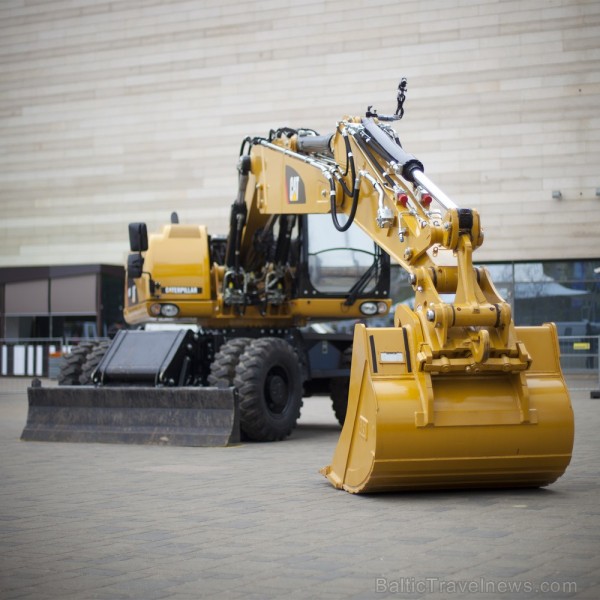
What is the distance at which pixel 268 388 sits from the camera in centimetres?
1408

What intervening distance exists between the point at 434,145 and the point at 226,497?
24.7 m

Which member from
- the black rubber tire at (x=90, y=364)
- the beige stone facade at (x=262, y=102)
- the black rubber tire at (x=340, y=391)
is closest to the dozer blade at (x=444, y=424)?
the black rubber tire at (x=340, y=391)

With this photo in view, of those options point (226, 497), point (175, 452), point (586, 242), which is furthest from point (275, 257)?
point (586, 242)

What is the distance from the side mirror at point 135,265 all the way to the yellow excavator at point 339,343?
2 cm

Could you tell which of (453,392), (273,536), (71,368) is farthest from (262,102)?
(273,536)

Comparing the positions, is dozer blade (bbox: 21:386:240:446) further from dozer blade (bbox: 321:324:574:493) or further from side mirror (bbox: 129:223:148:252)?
dozer blade (bbox: 321:324:574:493)

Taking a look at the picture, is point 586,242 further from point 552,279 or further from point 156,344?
Result: point 156,344

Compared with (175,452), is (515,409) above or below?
above

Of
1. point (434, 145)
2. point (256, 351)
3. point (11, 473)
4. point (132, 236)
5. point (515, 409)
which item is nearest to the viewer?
point (515, 409)

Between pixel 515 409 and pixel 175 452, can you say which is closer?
pixel 515 409

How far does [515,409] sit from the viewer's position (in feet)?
28.8

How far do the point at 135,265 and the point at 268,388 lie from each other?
2808mm

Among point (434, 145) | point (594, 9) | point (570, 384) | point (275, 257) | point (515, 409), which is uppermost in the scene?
point (594, 9)

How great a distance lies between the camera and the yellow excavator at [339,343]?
870 centimetres
